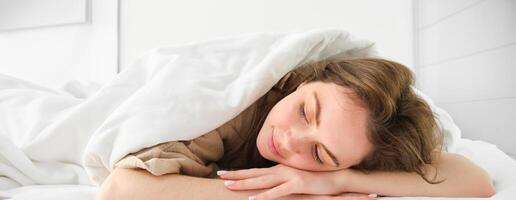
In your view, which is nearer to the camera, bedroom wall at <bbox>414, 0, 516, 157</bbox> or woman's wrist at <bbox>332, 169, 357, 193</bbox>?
woman's wrist at <bbox>332, 169, 357, 193</bbox>

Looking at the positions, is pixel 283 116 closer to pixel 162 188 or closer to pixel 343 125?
pixel 343 125

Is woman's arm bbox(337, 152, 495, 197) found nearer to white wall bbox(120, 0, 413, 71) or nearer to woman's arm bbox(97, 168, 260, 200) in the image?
woman's arm bbox(97, 168, 260, 200)

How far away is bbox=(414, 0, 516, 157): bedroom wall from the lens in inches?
46.8

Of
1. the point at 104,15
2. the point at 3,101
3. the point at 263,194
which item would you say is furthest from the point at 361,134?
the point at 104,15

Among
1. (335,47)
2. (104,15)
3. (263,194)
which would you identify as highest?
(104,15)

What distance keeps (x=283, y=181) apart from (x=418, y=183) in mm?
226

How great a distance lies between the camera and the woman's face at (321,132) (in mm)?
737

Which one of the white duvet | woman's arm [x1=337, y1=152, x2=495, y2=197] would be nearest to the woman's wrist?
woman's arm [x1=337, y1=152, x2=495, y2=197]

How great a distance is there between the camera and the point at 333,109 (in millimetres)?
751

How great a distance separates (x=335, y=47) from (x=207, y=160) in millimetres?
371

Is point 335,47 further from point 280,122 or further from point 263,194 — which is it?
point 263,194

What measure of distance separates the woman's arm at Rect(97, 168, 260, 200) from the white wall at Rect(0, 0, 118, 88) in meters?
1.70

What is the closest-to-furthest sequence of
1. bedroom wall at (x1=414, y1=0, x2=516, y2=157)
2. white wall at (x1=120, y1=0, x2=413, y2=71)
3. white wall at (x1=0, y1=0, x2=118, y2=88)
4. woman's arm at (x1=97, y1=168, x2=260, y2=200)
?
woman's arm at (x1=97, y1=168, x2=260, y2=200) < bedroom wall at (x1=414, y1=0, x2=516, y2=157) < white wall at (x1=120, y1=0, x2=413, y2=71) < white wall at (x1=0, y1=0, x2=118, y2=88)

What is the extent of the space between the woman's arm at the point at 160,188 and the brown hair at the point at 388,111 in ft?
0.78
